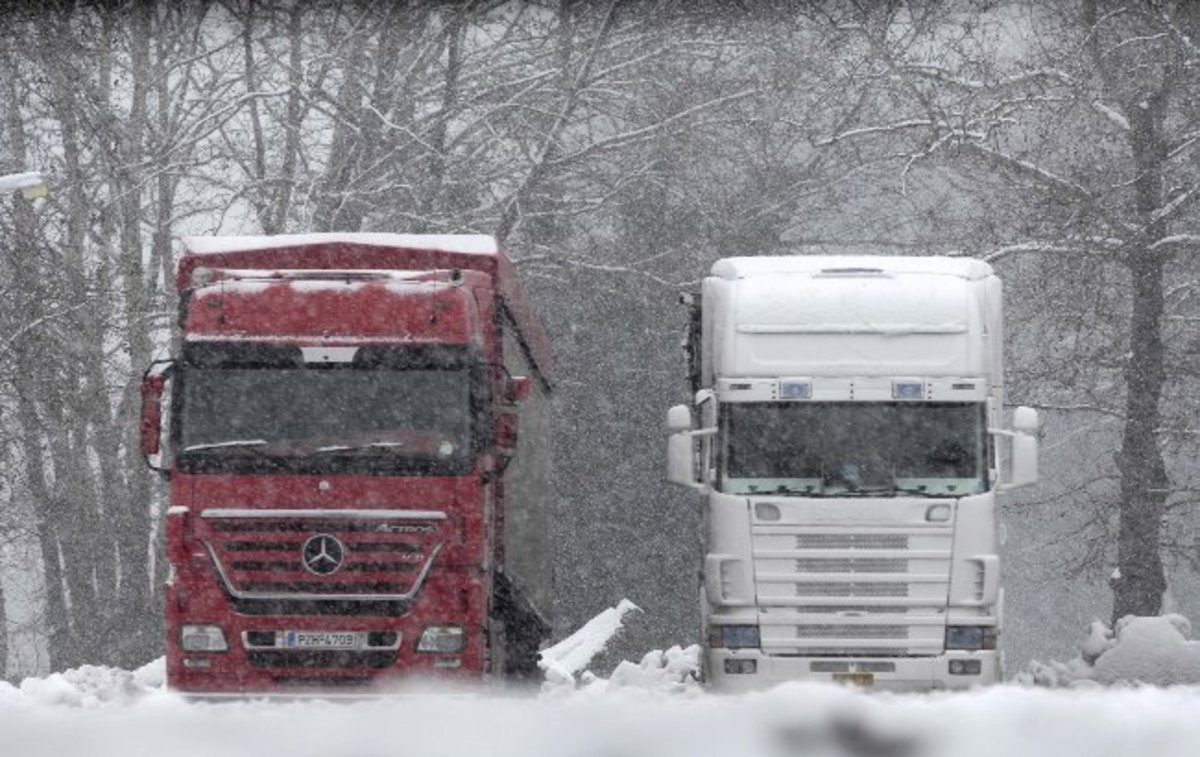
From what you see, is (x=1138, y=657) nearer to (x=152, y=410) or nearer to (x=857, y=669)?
(x=857, y=669)

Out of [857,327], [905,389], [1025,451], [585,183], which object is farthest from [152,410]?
[585,183]

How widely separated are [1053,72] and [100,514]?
15.1 metres

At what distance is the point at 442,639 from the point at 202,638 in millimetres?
1573

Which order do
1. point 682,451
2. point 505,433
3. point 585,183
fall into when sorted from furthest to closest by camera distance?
point 585,183, point 682,451, point 505,433

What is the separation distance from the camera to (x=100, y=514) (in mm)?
29484

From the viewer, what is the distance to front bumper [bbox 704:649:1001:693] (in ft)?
48.1

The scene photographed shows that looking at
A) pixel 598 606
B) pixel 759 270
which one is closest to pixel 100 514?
pixel 598 606

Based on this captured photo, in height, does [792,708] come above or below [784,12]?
below

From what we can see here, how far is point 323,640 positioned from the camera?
1325 cm

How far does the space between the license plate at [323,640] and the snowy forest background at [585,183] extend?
14843mm

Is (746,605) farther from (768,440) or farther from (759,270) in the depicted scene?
(759,270)

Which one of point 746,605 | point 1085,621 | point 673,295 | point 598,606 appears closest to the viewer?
point 746,605

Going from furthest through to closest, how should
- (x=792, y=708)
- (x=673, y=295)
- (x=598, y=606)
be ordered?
(x=598, y=606), (x=673, y=295), (x=792, y=708)

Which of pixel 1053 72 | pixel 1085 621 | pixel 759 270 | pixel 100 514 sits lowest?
pixel 1085 621
